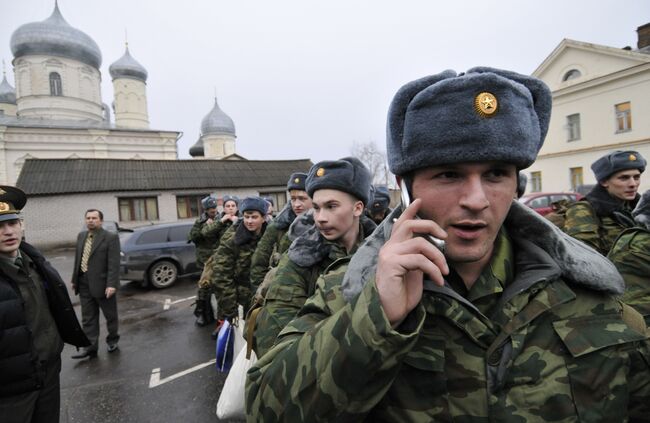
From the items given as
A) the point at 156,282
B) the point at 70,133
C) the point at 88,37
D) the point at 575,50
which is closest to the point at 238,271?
the point at 156,282

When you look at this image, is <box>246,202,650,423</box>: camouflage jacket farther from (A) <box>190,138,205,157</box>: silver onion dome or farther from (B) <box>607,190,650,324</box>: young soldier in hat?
(A) <box>190,138,205,157</box>: silver onion dome

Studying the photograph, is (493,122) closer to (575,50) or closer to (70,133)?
(575,50)

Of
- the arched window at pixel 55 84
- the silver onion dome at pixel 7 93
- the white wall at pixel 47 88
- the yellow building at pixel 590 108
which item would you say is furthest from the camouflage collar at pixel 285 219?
the silver onion dome at pixel 7 93

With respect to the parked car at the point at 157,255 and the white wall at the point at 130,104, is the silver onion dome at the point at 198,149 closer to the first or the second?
the white wall at the point at 130,104

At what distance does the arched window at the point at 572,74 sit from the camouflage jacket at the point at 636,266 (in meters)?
25.8

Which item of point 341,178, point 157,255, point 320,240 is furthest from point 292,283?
point 157,255

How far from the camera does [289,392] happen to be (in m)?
0.83

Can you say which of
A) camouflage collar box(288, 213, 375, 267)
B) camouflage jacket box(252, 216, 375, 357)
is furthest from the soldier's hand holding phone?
camouflage collar box(288, 213, 375, 267)

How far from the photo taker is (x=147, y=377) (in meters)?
4.36

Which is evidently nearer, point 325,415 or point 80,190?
point 325,415

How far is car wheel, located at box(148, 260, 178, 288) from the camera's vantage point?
8.86 meters

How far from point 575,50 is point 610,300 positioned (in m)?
27.4

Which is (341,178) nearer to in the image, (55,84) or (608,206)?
(608,206)

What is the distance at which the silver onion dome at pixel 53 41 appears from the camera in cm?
3155
